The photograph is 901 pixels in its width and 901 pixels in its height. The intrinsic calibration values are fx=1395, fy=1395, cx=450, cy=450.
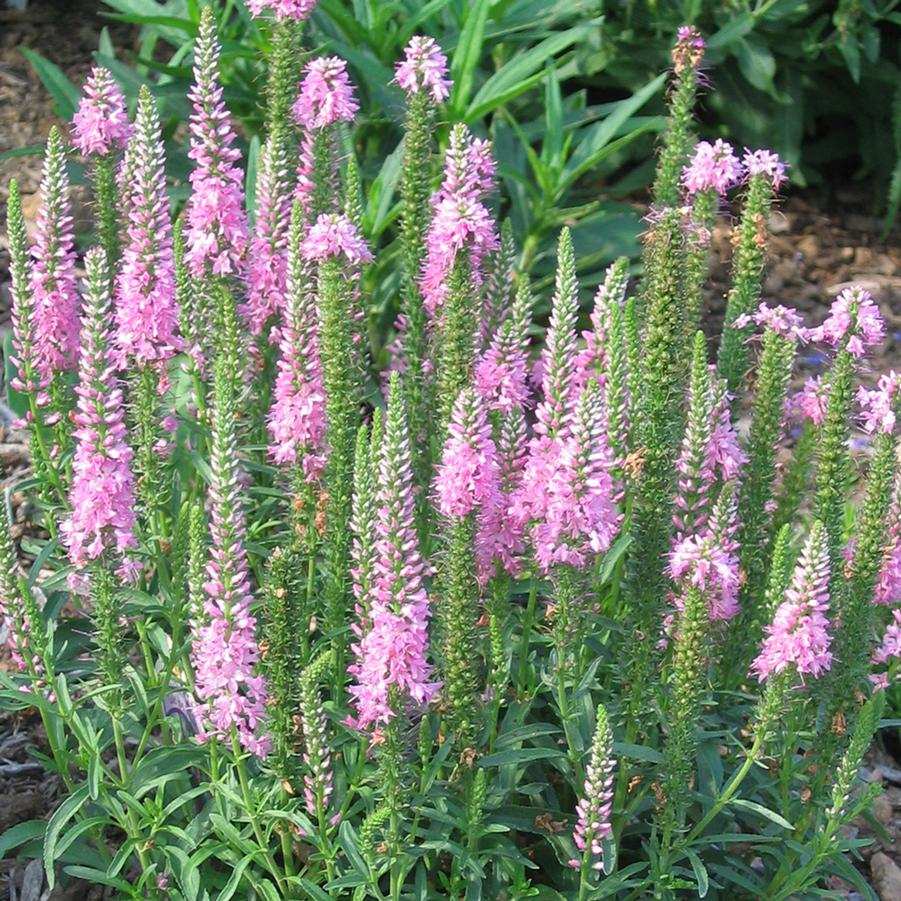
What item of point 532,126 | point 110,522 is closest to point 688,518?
point 110,522

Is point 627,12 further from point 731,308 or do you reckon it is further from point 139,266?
point 139,266

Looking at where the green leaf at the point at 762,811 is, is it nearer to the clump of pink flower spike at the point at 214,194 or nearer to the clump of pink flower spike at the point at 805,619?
the clump of pink flower spike at the point at 805,619

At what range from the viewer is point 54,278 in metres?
3.75

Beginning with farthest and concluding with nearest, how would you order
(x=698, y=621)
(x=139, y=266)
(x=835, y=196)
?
1. (x=835, y=196)
2. (x=139, y=266)
3. (x=698, y=621)

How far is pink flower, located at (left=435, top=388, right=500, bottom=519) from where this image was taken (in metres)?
3.07

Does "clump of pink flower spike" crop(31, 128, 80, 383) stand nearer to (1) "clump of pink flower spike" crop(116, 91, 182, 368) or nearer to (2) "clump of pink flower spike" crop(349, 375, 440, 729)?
(1) "clump of pink flower spike" crop(116, 91, 182, 368)

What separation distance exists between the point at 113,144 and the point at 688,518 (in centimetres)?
194

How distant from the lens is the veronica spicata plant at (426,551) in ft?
10.3

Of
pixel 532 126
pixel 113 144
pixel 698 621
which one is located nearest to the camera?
pixel 698 621

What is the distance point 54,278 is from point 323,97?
941 millimetres

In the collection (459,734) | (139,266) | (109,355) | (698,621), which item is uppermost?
(139,266)

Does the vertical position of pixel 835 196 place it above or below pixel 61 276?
below

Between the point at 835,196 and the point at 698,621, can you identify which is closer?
the point at 698,621

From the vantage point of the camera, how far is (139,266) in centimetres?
353
